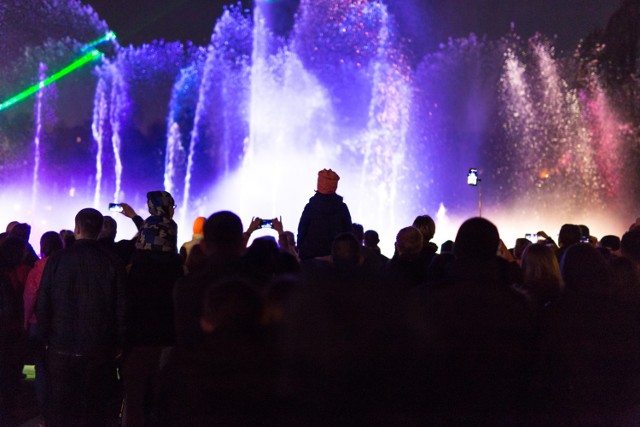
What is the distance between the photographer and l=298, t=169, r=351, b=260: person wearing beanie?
22.3 feet

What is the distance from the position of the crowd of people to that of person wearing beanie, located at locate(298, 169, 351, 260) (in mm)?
15

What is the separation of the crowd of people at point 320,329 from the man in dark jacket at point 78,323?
0.03 ft

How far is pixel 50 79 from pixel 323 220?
35759 mm

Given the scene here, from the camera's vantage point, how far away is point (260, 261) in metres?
4.37

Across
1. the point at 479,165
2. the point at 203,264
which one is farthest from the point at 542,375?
the point at 479,165

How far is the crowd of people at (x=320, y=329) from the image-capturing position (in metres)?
2.72

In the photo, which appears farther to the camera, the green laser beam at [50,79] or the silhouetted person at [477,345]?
the green laser beam at [50,79]

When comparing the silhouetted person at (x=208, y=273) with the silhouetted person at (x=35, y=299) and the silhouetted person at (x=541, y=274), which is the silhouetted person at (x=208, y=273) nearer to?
the silhouetted person at (x=541, y=274)

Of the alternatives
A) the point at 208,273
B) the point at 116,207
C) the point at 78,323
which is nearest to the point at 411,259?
the point at 208,273

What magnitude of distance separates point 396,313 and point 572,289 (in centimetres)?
191

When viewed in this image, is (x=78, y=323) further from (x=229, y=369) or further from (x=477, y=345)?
(x=477, y=345)

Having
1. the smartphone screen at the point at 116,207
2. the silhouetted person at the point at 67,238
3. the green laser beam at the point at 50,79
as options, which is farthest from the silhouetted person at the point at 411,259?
the green laser beam at the point at 50,79

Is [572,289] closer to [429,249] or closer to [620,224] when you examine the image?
[429,249]

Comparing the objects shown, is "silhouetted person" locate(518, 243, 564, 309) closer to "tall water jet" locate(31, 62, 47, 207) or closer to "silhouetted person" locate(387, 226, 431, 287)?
"silhouetted person" locate(387, 226, 431, 287)
